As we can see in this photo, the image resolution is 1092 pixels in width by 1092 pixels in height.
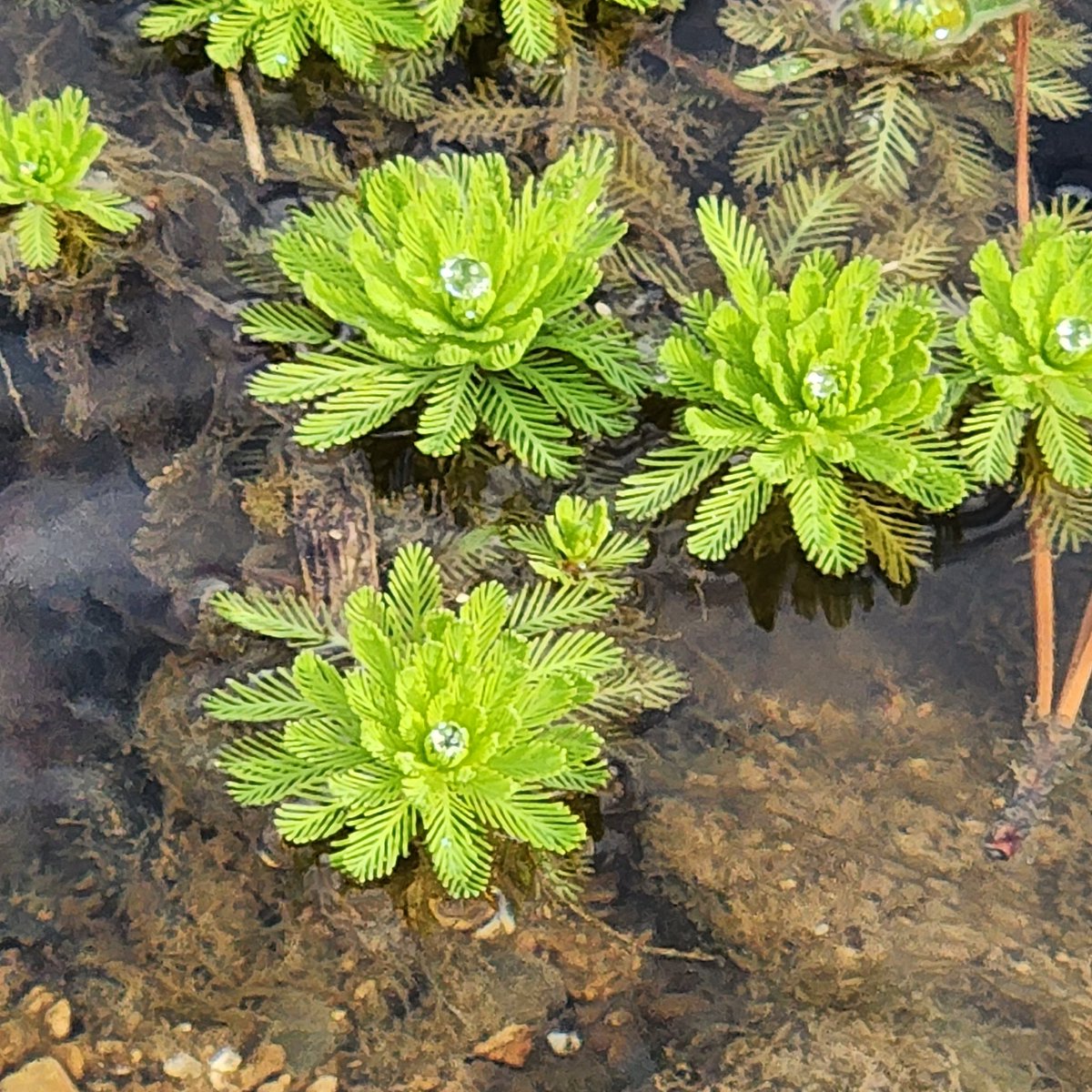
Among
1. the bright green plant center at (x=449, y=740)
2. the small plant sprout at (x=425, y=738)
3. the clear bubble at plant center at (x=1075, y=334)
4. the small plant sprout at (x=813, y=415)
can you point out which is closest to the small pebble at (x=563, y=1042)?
the small plant sprout at (x=425, y=738)

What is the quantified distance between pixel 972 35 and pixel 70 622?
9.91ft

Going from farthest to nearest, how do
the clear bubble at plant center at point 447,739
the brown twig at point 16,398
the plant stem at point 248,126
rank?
the plant stem at point 248,126 → the brown twig at point 16,398 → the clear bubble at plant center at point 447,739

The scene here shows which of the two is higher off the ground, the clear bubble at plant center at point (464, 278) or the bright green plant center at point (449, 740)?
the clear bubble at plant center at point (464, 278)

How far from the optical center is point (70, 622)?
110 inches

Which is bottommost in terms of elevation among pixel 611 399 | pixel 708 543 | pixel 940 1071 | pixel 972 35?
pixel 940 1071

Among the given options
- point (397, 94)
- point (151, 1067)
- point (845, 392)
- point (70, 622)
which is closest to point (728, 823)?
point (845, 392)

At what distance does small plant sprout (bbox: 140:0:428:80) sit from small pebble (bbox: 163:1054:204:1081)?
253 centimetres

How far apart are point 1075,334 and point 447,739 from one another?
1.70m

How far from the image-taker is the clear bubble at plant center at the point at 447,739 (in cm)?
233

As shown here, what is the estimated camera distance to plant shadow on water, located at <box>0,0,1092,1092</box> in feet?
7.79

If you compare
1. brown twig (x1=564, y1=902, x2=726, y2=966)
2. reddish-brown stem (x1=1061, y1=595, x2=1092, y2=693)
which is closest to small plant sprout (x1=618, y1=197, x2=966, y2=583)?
reddish-brown stem (x1=1061, y1=595, x2=1092, y2=693)

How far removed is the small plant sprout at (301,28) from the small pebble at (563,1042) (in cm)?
260

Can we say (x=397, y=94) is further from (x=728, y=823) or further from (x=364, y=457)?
(x=728, y=823)

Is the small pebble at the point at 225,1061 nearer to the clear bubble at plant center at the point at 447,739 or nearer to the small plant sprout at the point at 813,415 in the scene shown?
the clear bubble at plant center at the point at 447,739
